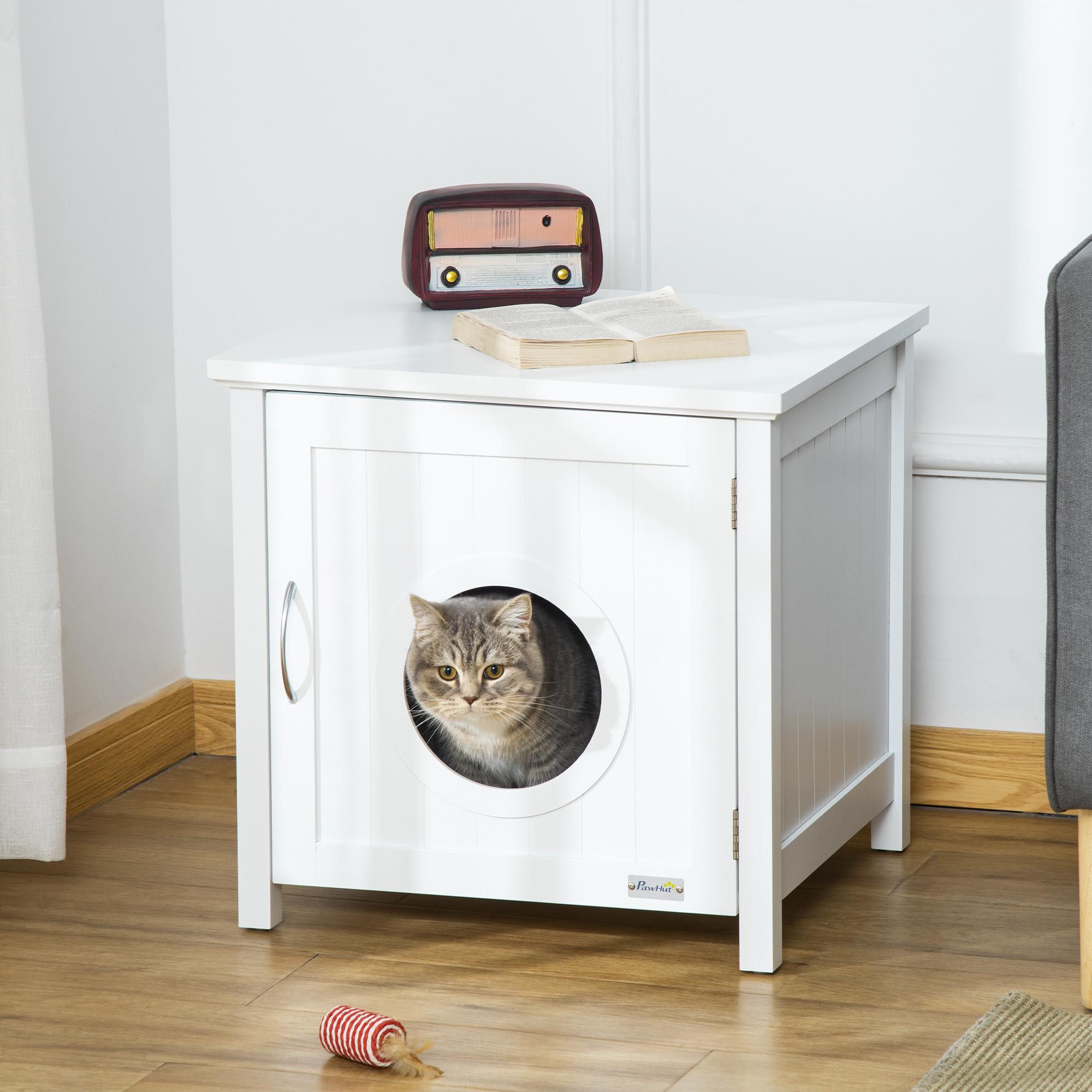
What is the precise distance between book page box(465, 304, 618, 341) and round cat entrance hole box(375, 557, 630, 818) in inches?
8.3

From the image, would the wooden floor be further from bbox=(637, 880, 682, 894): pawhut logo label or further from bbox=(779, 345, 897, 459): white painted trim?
bbox=(779, 345, 897, 459): white painted trim

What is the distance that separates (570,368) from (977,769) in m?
0.84

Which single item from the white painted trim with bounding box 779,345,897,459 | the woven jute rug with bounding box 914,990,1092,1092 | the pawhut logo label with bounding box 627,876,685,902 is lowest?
the woven jute rug with bounding box 914,990,1092,1092

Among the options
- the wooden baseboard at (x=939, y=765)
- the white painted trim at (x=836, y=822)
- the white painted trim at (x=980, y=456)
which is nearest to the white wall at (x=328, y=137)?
the wooden baseboard at (x=939, y=765)

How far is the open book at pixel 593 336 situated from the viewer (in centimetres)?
144

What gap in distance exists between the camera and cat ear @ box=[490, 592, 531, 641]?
1459 mm

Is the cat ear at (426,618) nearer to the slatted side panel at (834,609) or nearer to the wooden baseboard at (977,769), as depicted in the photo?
the slatted side panel at (834,609)

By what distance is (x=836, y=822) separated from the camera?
1639 millimetres

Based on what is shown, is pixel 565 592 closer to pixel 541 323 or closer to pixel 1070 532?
pixel 541 323

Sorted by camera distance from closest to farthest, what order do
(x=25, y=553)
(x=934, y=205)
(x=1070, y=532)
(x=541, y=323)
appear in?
(x=1070, y=532) < (x=541, y=323) < (x=25, y=553) < (x=934, y=205)

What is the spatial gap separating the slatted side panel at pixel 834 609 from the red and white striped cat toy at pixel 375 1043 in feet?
1.34

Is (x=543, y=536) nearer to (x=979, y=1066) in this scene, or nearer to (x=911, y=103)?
(x=979, y=1066)

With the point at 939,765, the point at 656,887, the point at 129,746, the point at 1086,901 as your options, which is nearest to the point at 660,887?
the point at 656,887

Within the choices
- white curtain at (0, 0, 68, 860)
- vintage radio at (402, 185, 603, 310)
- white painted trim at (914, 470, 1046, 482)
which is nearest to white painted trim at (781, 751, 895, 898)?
white painted trim at (914, 470, 1046, 482)
